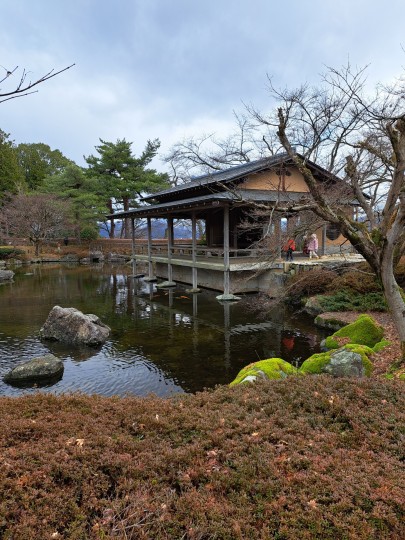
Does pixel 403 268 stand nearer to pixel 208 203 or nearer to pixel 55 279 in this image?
pixel 208 203

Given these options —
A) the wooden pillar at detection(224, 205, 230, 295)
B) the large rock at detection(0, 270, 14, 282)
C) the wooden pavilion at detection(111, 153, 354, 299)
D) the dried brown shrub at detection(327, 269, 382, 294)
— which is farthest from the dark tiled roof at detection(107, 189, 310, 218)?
the large rock at detection(0, 270, 14, 282)

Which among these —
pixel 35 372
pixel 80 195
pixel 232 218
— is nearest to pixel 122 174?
pixel 80 195

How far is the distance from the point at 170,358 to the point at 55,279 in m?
18.4

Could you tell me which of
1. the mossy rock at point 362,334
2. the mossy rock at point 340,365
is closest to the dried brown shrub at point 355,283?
the mossy rock at point 362,334

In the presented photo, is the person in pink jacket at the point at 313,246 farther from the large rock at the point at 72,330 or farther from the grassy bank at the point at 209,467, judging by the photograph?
the grassy bank at the point at 209,467

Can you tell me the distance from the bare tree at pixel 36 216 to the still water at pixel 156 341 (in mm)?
18526

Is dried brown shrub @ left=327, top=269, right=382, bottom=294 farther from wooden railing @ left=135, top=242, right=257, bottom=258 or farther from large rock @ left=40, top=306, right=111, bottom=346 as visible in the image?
large rock @ left=40, top=306, right=111, bottom=346

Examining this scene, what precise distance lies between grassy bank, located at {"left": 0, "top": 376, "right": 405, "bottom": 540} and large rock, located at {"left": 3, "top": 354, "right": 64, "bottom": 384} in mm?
4643

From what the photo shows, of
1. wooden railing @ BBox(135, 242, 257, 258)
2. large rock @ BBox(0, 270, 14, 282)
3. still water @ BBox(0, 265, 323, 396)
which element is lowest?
still water @ BBox(0, 265, 323, 396)

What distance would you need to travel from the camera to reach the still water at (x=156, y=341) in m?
8.33

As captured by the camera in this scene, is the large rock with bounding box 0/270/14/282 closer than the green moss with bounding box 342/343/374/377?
No

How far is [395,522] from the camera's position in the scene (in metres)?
2.35

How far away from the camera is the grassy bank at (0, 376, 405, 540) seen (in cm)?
235

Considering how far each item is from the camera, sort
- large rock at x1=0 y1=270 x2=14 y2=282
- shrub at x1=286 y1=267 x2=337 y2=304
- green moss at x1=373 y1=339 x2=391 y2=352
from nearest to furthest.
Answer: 1. green moss at x1=373 y1=339 x2=391 y2=352
2. shrub at x1=286 y1=267 x2=337 y2=304
3. large rock at x1=0 y1=270 x2=14 y2=282
